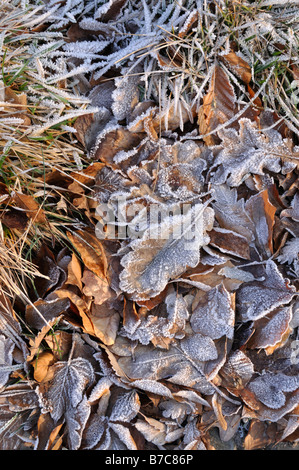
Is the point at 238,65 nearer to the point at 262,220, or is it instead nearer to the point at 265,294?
the point at 262,220

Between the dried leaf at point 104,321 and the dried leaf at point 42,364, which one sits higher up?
the dried leaf at point 104,321

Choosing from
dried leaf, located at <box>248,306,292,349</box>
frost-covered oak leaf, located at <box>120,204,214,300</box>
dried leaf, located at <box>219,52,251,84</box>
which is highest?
Result: dried leaf, located at <box>219,52,251,84</box>

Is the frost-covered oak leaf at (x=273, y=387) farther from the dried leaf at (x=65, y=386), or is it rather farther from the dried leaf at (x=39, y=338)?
the dried leaf at (x=39, y=338)

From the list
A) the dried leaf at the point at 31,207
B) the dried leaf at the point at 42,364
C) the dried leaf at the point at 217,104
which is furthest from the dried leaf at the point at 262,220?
the dried leaf at the point at 42,364

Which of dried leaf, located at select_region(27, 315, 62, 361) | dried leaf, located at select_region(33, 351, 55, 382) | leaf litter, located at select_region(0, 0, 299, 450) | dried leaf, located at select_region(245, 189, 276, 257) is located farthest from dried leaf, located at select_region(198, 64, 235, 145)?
dried leaf, located at select_region(33, 351, 55, 382)

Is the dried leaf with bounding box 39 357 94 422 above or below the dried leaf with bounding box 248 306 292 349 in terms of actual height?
below

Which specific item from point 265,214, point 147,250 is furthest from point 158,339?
point 265,214

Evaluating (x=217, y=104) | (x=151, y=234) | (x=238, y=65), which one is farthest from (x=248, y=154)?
(x=151, y=234)

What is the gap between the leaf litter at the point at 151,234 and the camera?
56.9 inches

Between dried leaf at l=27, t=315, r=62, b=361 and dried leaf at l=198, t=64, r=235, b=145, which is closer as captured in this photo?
dried leaf at l=27, t=315, r=62, b=361

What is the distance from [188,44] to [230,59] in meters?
0.17

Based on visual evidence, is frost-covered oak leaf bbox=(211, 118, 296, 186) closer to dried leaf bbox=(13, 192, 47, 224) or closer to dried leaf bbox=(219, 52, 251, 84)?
dried leaf bbox=(219, 52, 251, 84)

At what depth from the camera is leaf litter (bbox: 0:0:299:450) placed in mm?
1444

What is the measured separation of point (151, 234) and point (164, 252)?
0.08m
